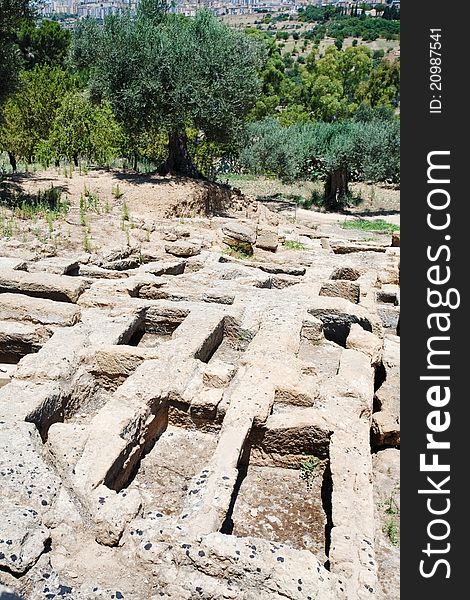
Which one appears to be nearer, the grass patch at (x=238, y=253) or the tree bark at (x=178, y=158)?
the grass patch at (x=238, y=253)

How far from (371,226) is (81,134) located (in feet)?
35.8

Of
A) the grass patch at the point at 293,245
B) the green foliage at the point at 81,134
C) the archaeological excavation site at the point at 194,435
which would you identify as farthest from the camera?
the green foliage at the point at 81,134

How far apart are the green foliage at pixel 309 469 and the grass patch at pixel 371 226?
1566 cm

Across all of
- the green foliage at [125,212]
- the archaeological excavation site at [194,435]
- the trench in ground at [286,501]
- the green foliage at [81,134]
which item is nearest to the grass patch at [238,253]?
the archaeological excavation site at [194,435]

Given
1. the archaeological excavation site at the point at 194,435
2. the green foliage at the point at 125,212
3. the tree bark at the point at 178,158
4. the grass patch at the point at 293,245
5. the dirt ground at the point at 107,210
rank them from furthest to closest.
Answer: the tree bark at the point at 178,158, the grass patch at the point at 293,245, the green foliage at the point at 125,212, the dirt ground at the point at 107,210, the archaeological excavation site at the point at 194,435

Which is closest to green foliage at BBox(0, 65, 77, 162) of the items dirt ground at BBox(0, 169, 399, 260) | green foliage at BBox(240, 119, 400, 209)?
dirt ground at BBox(0, 169, 399, 260)

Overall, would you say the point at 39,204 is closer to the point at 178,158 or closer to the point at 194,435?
the point at 178,158

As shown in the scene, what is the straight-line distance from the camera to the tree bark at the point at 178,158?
64.6ft

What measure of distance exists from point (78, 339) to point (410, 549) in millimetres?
4385

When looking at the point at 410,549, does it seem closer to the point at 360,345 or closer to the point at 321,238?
the point at 360,345

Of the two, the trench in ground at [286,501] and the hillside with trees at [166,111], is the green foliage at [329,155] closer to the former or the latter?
the hillside with trees at [166,111]

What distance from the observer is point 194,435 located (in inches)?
237

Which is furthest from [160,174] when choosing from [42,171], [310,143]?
[310,143]

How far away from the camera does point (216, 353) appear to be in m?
7.68
